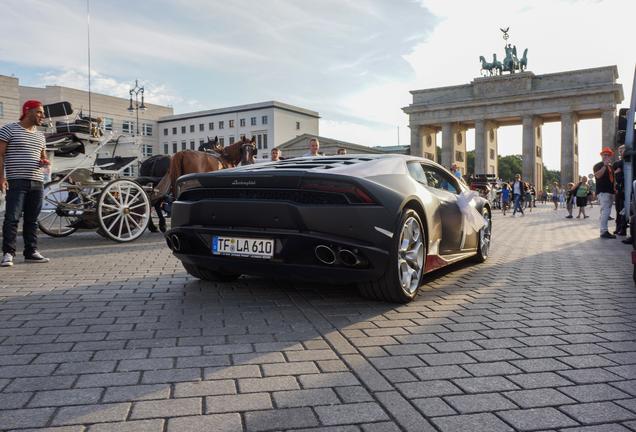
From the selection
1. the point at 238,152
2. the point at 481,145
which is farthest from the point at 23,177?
the point at 481,145

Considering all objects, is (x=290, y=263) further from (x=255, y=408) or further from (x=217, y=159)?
(x=217, y=159)

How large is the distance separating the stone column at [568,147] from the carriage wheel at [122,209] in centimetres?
6496

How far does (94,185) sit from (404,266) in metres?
7.47

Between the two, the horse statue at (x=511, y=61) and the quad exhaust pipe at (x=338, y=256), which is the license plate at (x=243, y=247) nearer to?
the quad exhaust pipe at (x=338, y=256)

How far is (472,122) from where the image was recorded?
75188 mm

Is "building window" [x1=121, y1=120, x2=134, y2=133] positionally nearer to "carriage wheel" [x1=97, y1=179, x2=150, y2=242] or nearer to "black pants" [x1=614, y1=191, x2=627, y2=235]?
"carriage wheel" [x1=97, y1=179, x2=150, y2=242]

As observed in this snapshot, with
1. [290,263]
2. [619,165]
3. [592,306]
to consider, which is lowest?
[592,306]

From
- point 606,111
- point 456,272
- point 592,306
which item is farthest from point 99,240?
point 606,111

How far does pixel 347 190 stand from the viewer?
4426 mm

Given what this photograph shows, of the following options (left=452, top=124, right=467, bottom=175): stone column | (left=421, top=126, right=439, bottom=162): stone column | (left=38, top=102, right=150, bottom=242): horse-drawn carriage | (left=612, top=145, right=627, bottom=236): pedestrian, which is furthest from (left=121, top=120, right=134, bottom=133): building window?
(left=612, top=145, right=627, bottom=236): pedestrian

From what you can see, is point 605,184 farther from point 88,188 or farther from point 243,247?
point 88,188

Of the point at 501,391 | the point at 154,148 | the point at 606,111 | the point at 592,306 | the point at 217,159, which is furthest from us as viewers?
the point at 154,148

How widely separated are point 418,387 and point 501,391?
1.33 ft

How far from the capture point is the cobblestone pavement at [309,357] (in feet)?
7.82
